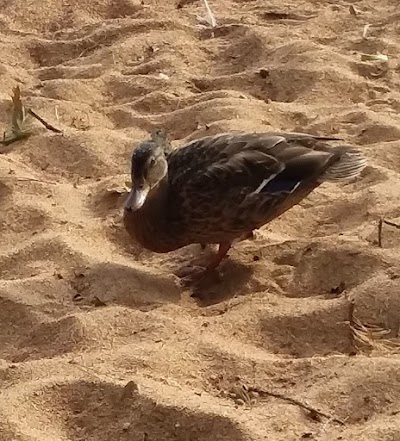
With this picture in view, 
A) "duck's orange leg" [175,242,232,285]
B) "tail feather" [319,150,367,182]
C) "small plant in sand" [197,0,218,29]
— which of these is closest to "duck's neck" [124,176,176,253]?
"duck's orange leg" [175,242,232,285]

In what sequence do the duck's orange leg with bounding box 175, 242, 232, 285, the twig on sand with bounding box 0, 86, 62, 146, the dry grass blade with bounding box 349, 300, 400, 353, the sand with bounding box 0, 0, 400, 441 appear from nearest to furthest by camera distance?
the sand with bounding box 0, 0, 400, 441 < the dry grass blade with bounding box 349, 300, 400, 353 < the duck's orange leg with bounding box 175, 242, 232, 285 < the twig on sand with bounding box 0, 86, 62, 146

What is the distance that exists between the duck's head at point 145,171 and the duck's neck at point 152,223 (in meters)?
0.03

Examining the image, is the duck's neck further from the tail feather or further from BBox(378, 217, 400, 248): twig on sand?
BBox(378, 217, 400, 248): twig on sand

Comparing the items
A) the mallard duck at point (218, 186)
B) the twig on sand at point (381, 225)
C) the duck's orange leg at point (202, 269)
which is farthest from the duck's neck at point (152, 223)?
the twig on sand at point (381, 225)

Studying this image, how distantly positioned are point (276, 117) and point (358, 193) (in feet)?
2.62

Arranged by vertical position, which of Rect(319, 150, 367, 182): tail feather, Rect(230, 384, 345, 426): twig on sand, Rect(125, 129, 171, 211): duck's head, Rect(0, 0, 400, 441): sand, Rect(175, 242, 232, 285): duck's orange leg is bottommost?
Rect(175, 242, 232, 285): duck's orange leg

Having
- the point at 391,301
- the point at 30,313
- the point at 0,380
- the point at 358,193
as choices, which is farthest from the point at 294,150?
the point at 0,380

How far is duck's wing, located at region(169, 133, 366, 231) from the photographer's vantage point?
3959 millimetres

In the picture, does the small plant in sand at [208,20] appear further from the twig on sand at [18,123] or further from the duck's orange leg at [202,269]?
the duck's orange leg at [202,269]

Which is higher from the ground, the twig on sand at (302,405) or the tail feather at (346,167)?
the tail feather at (346,167)

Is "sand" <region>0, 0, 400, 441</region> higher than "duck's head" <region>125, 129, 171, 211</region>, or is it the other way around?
"duck's head" <region>125, 129, 171, 211</region>

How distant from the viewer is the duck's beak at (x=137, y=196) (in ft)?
13.0

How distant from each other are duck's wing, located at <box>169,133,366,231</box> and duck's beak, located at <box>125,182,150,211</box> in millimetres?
124

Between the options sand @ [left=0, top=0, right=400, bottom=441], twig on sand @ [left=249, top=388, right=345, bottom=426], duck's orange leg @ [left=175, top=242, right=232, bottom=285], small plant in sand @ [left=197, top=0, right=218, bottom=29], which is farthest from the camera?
small plant in sand @ [left=197, top=0, right=218, bottom=29]
